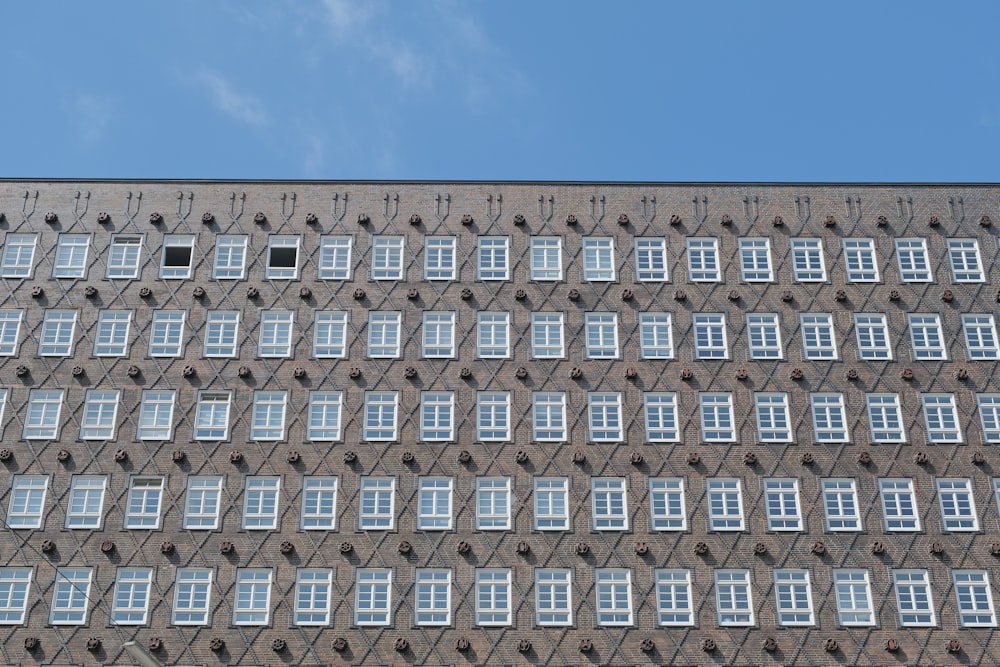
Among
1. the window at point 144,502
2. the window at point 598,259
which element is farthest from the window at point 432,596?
the window at point 598,259

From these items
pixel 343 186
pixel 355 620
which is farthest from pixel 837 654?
pixel 343 186

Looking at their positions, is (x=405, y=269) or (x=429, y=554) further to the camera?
(x=405, y=269)

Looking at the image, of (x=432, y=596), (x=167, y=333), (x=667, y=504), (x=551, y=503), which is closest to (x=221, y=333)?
(x=167, y=333)

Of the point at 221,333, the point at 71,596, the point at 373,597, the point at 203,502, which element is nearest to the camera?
the point at 71,596

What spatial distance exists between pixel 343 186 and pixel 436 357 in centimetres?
842

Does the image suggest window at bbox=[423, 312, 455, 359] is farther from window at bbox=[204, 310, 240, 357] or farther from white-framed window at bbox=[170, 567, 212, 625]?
white-framed window at bbox=[170, 567, 212, 625]

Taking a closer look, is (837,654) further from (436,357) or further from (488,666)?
(436,357)

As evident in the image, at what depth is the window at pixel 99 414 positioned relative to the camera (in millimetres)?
47969

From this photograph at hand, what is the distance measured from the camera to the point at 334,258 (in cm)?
5181

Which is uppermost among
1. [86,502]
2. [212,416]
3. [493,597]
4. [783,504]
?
[212,416]

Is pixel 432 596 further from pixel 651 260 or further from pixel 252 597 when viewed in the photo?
pixel 651 260

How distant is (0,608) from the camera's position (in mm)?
44969

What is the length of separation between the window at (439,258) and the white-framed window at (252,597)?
12.9 metres

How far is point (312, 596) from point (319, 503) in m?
3.29
